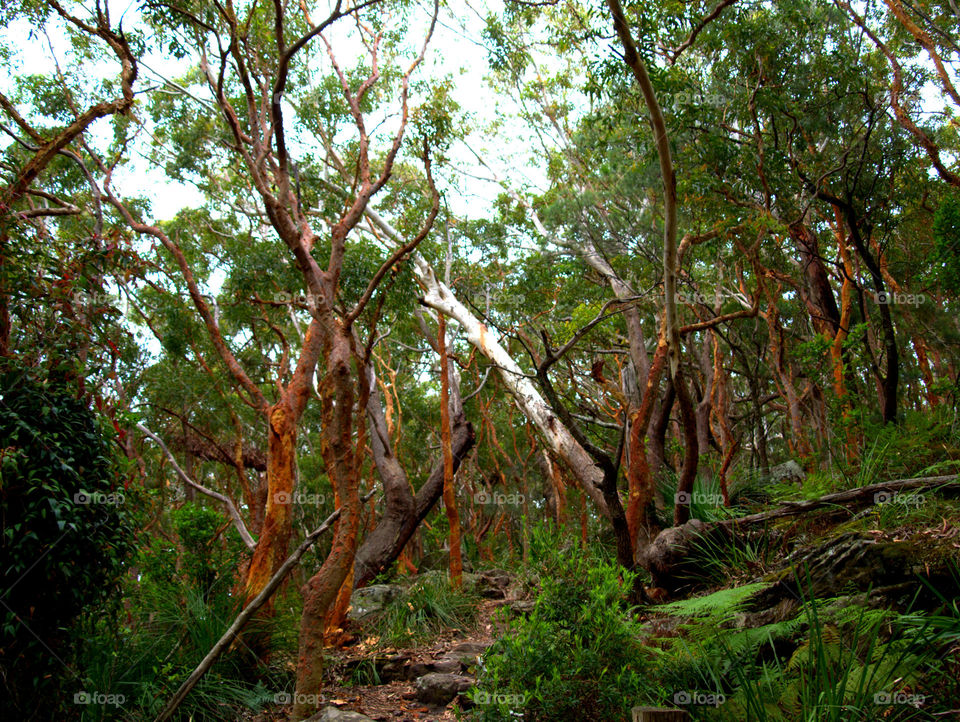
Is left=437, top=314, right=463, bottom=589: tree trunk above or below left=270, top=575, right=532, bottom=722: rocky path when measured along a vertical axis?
above

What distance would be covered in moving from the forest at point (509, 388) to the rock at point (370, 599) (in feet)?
0.32

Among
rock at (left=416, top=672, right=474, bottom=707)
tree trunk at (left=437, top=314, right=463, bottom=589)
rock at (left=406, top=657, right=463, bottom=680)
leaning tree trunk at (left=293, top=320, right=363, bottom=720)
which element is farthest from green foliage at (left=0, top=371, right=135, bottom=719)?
tree trunk at (left=437, top=314, right=463, bottom=589)

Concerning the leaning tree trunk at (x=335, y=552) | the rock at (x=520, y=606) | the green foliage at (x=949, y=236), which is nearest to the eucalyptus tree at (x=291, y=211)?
the leaning tree trunk at (x=335, y=552)

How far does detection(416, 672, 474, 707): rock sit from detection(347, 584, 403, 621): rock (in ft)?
7.58

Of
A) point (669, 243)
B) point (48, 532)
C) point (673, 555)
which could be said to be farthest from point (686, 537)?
point (48, 532)

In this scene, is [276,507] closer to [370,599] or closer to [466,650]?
[466,650]

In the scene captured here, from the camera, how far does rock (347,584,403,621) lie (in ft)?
24.9

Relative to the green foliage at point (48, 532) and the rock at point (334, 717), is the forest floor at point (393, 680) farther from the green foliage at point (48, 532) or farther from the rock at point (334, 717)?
the green foliage at point (48, 532)

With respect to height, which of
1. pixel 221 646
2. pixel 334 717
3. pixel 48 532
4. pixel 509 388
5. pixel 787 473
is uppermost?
pixel 509 388

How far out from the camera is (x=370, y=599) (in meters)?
8.05

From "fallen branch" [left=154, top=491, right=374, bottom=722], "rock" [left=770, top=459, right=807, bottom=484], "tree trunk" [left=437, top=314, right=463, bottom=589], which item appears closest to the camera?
"fallen branch" [left=154, top=491, right=374, bottom=722]

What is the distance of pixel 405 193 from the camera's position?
598 inches

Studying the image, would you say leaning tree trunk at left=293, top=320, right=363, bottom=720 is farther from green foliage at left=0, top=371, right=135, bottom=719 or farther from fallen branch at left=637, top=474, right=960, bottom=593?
fallen branch at left=637, top=474, right=960, bottom=593

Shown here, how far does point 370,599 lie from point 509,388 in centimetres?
357
